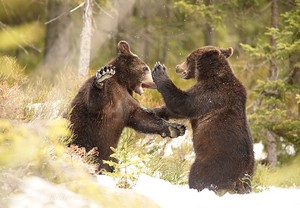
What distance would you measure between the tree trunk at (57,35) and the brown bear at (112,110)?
906cm

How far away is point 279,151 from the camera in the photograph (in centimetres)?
1387

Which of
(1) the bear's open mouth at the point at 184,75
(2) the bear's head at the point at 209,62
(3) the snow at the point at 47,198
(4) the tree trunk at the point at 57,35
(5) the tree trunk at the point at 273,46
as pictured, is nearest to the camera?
(3) the snow at the point at 47,198

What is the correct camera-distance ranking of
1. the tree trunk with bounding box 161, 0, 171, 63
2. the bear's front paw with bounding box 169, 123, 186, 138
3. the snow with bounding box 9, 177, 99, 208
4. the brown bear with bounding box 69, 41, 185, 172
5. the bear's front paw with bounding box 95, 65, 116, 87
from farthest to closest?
the tree trunk with bounding box 161, 0, 171, 63 < the bear's front paw with bounding box 169, 123, 186, 138 < the brown bear with bounding box 69, 41, 185, 172 < the bear's front paw with bounding box 95, 65, 116, 87 < the snow with bounding box 9, 177, 99, 208

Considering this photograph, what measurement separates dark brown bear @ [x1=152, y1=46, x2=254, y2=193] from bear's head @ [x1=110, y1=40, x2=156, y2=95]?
0.44 meters

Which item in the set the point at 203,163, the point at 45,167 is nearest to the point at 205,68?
the point at 203,163

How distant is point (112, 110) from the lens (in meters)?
6.96

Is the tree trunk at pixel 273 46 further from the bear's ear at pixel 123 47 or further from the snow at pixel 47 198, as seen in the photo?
the snow at pixel 47 198

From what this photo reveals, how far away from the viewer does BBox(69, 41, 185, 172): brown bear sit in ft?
21.9

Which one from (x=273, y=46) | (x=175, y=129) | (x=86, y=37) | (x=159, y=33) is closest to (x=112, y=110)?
(x=175, y=129)

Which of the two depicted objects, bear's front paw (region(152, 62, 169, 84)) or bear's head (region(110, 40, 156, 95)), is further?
bear's head (region(110, 40, 156, 95))

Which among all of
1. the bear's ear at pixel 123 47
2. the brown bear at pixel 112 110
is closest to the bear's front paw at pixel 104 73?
the brown bear at pixel 112 110

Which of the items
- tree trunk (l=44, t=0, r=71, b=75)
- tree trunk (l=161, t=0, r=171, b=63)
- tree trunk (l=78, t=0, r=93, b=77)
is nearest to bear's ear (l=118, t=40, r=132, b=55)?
tree trunk (l=78, t=0, r=93, b=77)

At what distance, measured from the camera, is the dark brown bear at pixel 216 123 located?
6316mm

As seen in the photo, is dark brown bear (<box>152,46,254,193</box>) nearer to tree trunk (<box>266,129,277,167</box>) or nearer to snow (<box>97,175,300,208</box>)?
snow (<box>97,175,300,208</box>)
